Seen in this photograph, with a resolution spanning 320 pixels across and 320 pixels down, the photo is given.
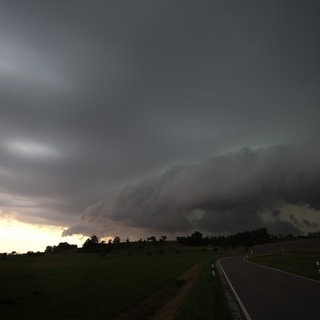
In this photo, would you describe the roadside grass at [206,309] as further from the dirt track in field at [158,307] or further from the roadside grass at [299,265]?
the roadside grass at [299,265]

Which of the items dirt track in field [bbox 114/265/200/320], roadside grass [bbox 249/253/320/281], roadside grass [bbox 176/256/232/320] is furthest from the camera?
roadside grass [bbox 249/253/320/281]

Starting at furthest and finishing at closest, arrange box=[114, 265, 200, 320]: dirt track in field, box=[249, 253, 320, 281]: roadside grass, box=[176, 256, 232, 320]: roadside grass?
box=[249, 253, 320, 281]: roadside grass < box=[114, 265, 200, 320]: dirt track in field < box=[176, 256, 232, 320]: roadside grass

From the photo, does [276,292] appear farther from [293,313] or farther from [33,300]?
[33,300]

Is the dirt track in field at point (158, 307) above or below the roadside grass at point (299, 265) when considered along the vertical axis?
below

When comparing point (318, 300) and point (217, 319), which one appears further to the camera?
point (318, 300)

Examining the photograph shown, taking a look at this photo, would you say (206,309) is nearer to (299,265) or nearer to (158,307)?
(158,307)

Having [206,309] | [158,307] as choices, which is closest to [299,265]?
[158,307]

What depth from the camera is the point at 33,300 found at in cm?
3059

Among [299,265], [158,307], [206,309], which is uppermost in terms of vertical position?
[299,265]

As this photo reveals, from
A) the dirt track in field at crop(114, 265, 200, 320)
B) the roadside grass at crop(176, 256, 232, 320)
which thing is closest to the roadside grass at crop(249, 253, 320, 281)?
the dirt track in field at crop(114, 265, 200, 320)

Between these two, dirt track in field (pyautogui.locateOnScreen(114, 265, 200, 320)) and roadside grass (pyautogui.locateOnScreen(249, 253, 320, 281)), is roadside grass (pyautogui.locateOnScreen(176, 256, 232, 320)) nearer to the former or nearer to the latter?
dirt track in field (pyautogui.locateOnScreen(114, 265, 200, 320))

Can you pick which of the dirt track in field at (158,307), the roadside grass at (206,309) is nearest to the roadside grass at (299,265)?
the dirt track in field at (158,307)

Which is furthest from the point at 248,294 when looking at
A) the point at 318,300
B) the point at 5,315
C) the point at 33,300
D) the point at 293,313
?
the point at 33,300

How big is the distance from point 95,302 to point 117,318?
665 centimetres
